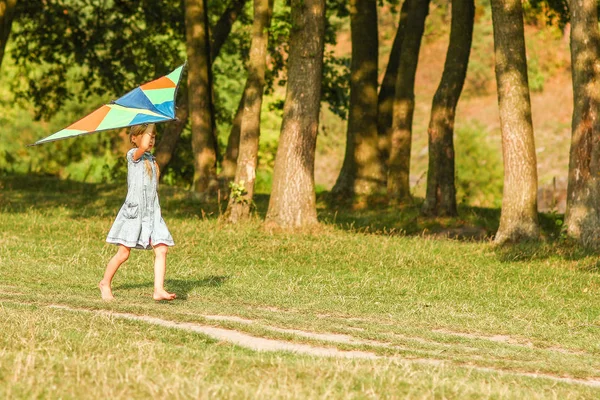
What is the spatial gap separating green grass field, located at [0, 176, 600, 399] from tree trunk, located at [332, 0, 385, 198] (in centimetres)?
446

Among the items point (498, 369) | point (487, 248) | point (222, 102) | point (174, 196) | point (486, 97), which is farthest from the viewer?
point (486, 97)

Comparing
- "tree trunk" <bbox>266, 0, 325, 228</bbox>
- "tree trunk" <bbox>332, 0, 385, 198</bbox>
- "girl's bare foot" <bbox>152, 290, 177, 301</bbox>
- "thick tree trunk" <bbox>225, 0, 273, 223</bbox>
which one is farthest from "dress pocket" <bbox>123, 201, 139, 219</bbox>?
"tree trunk" <bbox>332, 0, 385, 198</bbox>

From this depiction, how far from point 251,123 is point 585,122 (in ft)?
20.2

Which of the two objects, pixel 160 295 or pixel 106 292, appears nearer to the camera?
pixel 160 295

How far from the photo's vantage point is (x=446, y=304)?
515 inches

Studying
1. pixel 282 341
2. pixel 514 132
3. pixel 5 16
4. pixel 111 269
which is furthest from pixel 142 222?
pixel 5 16

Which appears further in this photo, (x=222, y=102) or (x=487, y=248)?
(x=222, y=102)

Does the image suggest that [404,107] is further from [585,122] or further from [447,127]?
[585,122]

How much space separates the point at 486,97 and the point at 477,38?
5046 millimetres

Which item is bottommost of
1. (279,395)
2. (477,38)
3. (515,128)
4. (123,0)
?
(279,395)

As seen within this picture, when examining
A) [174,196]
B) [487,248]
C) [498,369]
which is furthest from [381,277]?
[174,196]

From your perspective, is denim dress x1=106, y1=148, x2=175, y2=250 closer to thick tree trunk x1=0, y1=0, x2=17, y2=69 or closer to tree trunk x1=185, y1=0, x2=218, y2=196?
thick tree trunk x1=0, y1=0, x2=17, y2=69

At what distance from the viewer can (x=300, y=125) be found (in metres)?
19.6

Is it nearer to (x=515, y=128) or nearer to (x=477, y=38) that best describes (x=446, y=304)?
(x=515, y=128)
